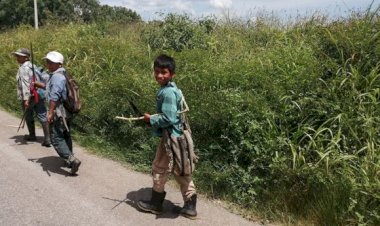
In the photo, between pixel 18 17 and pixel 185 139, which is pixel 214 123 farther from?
pixel 18 17

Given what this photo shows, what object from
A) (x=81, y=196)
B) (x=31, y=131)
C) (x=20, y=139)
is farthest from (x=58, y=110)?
(x=20, y=139)

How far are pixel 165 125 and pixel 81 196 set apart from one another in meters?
1.51

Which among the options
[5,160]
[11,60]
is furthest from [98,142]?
[11,60]

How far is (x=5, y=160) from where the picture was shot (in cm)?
623

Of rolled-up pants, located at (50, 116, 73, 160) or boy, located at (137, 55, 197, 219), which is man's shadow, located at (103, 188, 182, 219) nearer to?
boy, located at (137, 55, 197, 219)

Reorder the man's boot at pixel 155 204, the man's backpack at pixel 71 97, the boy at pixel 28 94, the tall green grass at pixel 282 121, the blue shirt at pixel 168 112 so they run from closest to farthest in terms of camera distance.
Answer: the blue shirt at pixel 168 112 → the tall green grass at pixel 282 121 → the man's boot at pixel 155 204 → the man's backpack at pixel 71 97 → the boy at pixel 28 94

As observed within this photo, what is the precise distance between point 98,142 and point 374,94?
432cm

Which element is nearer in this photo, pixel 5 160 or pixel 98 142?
pixel 5 160

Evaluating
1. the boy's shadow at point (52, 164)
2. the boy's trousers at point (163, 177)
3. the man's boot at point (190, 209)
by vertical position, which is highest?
the boy's trousers at point (163, 177)

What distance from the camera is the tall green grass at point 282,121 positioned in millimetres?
4250

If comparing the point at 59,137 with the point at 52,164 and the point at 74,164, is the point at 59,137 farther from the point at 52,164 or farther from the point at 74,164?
the point at 52,164

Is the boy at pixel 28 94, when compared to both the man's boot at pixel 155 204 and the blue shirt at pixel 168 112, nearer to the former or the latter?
the man's boot at pixel 155 204

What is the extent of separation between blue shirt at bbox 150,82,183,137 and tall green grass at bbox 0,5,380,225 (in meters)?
1.11

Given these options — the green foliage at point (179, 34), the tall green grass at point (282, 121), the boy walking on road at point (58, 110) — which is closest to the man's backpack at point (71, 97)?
the boy walking on road at point (58, 110)
